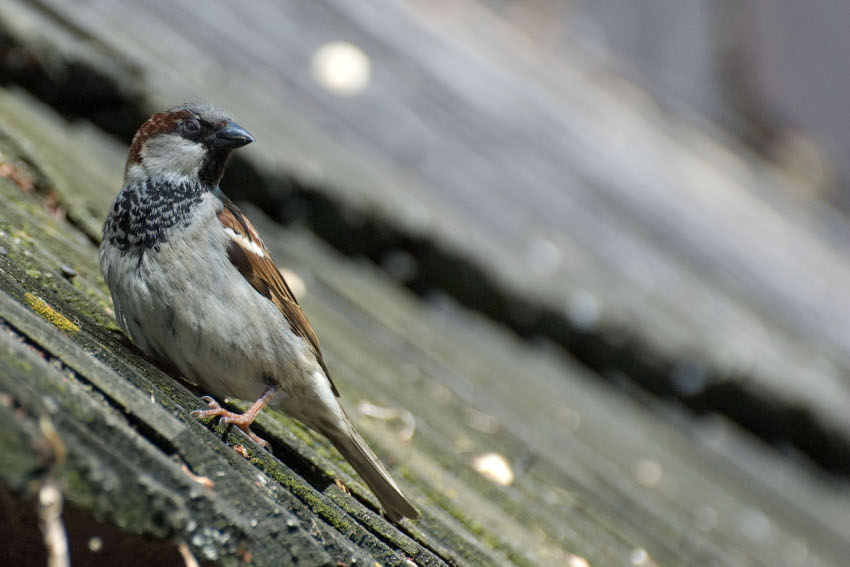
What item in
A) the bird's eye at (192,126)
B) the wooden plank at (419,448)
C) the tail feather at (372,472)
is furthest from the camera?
the bird's eye at (192,126)

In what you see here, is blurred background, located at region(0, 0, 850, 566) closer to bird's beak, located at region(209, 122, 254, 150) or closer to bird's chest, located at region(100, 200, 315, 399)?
bird's beak, located at region(209, 122, 254, 150)

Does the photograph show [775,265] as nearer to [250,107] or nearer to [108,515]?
[250,107]

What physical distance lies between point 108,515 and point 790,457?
3.11 m

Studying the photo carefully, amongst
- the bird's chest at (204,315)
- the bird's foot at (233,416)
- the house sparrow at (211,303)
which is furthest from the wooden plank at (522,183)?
the bird's foot at (233,416)

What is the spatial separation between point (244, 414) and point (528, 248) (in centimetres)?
171

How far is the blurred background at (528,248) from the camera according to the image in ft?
8.35

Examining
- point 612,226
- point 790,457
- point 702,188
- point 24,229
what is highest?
point 702,188

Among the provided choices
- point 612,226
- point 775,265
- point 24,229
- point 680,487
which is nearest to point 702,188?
point 775,265

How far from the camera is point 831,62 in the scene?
275 inches

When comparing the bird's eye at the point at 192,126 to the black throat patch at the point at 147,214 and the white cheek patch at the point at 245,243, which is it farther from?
the white cheek patch at the point at 245,243

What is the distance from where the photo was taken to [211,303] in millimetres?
1723

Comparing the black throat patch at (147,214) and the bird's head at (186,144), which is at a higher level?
the bird's head at (186,144)

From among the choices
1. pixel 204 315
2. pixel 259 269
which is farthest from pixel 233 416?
pixel 259 269

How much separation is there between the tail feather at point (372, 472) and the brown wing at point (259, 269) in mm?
117
